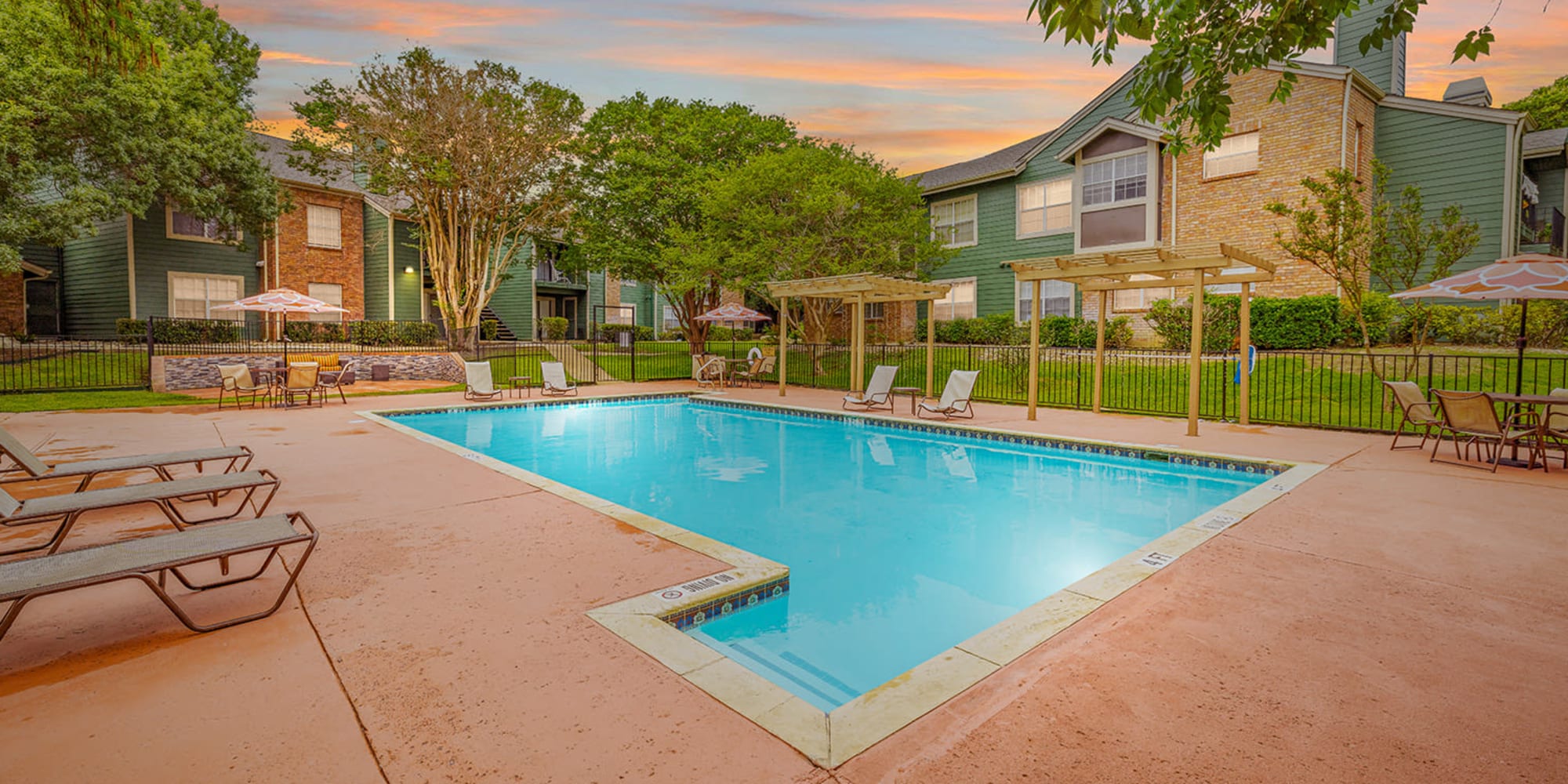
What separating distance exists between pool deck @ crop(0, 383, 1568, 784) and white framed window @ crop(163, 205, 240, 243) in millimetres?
22070

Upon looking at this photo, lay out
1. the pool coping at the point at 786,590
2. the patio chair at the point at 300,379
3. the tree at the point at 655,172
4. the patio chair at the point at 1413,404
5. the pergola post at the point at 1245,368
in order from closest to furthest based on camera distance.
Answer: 1. the pool coping at the point at 786,590
2. the patio chair at the point at 1413,404
3. the pergola post at the point at 1245,368
4. the patio chair at the point at 300,379
5. the tree at the point at 655,172

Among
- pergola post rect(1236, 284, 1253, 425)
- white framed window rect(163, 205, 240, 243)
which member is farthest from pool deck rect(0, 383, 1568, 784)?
white framed window rect(163, 205, 240, 243)

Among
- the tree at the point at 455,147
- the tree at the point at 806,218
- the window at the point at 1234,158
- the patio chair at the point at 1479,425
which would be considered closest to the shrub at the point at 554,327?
the tree at the point at 455,147

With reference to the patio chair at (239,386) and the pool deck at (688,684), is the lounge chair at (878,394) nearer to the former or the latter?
the pool deck at (688,684)

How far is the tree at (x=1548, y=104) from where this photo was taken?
82.2ft

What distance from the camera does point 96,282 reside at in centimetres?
2138

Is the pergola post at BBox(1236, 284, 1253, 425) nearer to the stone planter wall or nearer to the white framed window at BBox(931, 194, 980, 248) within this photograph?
the white framed window at BBox(931, 194, 980, 248)

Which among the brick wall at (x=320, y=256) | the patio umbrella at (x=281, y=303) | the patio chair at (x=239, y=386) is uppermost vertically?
the brick wall at (x=320, y=256)

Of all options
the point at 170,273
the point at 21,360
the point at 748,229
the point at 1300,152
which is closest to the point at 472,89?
the point at 748,229

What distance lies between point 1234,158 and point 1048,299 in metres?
5.71

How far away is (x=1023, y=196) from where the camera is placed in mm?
21062

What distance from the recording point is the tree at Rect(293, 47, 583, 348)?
1927 cm

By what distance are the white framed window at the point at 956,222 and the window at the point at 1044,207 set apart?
61.1 inches

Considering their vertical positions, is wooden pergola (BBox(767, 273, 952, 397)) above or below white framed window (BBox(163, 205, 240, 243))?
below
